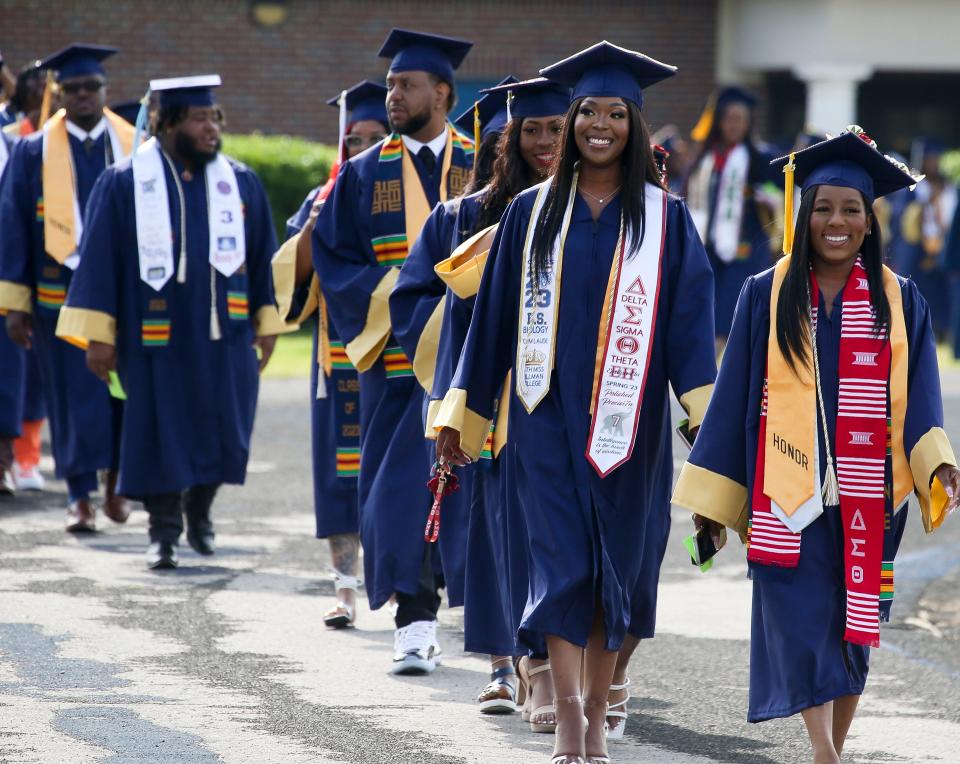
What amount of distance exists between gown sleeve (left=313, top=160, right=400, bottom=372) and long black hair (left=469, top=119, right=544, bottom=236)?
0.87m

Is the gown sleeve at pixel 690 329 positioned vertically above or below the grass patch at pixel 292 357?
above

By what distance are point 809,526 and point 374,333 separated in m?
2.34

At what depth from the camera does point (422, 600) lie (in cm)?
681

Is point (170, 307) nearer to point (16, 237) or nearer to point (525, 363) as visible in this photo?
point (16, 237)

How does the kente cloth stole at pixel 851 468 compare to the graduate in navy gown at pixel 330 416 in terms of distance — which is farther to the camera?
Answer: the graduate in navy gown at pixel 330 416

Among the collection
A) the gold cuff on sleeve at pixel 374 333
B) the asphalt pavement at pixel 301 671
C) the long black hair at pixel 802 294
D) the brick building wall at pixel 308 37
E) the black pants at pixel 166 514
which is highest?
the brick building wall at pixel 308 37

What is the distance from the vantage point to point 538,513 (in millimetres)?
5363

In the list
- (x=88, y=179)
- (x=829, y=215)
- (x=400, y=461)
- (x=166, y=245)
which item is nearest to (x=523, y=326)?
(x=829, y=215)

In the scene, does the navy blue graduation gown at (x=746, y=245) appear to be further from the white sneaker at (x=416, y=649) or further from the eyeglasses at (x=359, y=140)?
the white sneaker at (x=416, y=649)

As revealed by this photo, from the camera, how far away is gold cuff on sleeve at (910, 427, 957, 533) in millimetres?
5070

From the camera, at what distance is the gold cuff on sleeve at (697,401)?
545 centimetres

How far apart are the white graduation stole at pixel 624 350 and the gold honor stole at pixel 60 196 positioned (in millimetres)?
4964

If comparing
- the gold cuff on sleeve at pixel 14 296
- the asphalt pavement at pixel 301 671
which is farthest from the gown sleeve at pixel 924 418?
the gold cuff on sleeve at pixel 14 296

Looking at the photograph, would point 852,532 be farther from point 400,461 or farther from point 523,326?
point 400,461
